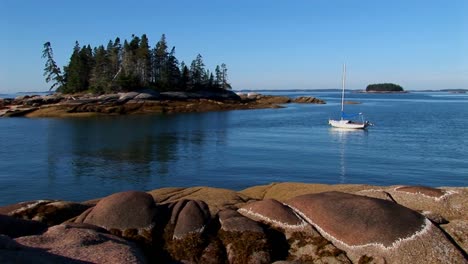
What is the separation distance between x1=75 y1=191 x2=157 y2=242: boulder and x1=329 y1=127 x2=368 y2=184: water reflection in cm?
2067

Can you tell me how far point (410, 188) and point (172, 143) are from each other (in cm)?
3997

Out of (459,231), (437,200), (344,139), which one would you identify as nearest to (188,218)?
(459,231)

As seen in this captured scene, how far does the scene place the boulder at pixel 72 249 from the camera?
29.7ft

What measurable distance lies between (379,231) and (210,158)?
31.0 meters

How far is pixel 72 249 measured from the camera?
10.0 metres

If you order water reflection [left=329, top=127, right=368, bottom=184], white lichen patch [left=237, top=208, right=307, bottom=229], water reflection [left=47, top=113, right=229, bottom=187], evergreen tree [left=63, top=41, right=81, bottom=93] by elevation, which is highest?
evergreen tree [left=63, top=41, right=81, bottom=93]

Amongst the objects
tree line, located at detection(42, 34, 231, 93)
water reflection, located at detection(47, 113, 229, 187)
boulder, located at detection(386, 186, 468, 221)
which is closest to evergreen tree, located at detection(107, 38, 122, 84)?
tree line, located at detection(42, 34, 231, 93)

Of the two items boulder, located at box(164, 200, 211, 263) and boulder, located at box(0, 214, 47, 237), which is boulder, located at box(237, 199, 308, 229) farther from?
boulder, located at box(0, 214, 47, 237)

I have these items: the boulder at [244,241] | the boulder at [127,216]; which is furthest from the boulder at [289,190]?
the boulder at [127,216]

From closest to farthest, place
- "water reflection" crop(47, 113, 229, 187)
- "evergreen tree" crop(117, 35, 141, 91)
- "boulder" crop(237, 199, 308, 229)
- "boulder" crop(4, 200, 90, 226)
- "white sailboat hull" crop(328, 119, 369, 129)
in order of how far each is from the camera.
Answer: "boulder" crop(237, 199, 308, 229)
"boulder" crop(4, 200, 90, 226)
"water reflection" crop(47, 113, 229, 187)
"white sailboat hull" crop(328, 119, 369, 129)
"evergreen tree" crop(117, 35, 141, 91)

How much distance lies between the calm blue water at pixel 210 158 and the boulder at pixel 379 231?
54.0 feet

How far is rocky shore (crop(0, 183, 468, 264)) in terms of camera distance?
11.4 meters

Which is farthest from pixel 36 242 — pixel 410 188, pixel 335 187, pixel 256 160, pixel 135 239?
pixel 256 160

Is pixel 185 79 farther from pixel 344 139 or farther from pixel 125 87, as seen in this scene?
pixel 344 139
